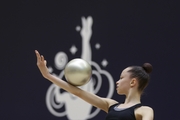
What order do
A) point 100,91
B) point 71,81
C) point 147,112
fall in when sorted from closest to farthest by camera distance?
1. point 147,112
2. point 71,81
3. point 100,91

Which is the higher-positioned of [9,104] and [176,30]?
[176,30]

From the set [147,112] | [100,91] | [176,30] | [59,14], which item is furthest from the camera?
[59,14]

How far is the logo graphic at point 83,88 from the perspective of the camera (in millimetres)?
4410

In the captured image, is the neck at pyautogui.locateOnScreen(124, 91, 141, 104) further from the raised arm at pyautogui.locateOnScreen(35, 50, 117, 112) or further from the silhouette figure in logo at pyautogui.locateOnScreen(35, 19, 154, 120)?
the raised arm at pyautogui.locateOnScreen(35, 50, 117, 112)

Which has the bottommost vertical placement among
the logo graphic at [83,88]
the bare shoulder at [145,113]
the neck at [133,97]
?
the bare shoulder at [145,113]

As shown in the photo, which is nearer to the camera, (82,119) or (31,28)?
(82,119)

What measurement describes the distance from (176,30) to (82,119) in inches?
49.3

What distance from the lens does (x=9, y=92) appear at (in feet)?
16.1

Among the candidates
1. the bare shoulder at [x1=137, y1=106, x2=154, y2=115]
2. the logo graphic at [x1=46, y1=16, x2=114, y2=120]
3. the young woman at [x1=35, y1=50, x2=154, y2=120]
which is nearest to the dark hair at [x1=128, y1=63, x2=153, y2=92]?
the young woman at [x1=35, y1=50, x2=154, y2=120]

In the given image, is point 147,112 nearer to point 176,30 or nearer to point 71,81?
point 71,81

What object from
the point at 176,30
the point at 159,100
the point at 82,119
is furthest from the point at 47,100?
the point at 176,30

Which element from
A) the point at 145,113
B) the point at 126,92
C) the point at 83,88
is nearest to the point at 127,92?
the point at 126,92

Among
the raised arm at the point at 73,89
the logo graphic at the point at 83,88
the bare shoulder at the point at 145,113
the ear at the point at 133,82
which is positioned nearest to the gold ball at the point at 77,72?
the raised arm at the point at 73,89

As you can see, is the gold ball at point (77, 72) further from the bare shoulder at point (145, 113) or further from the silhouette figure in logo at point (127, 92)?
the bare shoulder at point (145, 113)
